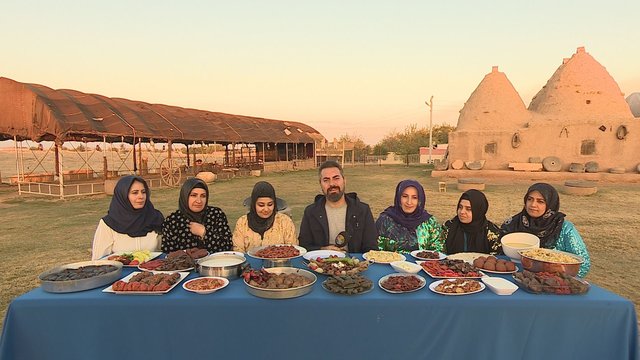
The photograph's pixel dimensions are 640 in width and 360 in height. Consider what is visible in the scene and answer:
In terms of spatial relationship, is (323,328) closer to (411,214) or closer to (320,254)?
(320,254)

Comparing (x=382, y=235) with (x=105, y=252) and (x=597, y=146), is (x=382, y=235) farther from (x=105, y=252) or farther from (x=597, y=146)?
(x=597, y=146)

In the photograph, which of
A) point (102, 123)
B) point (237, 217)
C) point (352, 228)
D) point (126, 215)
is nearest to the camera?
point (126, 215)

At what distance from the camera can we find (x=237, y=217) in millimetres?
9953

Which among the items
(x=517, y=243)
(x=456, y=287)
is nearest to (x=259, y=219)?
(x=456, y=287)

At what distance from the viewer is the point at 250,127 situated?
2611 cm

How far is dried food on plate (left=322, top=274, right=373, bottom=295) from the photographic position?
7.12ft

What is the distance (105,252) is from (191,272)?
1.29 metres

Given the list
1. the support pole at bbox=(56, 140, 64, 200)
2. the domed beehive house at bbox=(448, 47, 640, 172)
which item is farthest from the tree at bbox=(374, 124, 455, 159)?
the support pole at bbox=(56, 140, 64, 200)

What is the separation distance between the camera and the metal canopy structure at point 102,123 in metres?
13.3

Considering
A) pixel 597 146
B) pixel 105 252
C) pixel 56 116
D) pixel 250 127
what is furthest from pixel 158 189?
pixel 597 146

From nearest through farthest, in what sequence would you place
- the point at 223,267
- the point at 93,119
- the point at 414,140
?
the point at 223,267 → the point at 93,119 → the point at 414,140

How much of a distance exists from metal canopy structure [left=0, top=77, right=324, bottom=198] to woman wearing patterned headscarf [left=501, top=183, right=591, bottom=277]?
1475 centimetres

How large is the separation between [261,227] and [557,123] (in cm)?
2066

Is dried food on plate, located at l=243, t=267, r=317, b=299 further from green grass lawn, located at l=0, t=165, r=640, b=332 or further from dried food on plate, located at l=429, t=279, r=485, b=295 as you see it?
green grass lawn, located at l=0, t=165, r=640, b=332
